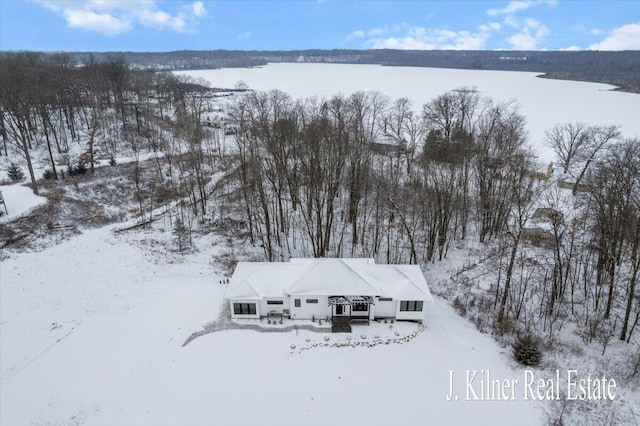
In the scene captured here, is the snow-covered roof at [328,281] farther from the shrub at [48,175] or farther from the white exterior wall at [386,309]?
the shrub at [48,175]

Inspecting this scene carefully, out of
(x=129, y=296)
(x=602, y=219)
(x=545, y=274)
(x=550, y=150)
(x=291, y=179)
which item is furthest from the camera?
(x=550, y=150)

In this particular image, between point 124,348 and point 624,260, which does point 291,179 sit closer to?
point 124,348

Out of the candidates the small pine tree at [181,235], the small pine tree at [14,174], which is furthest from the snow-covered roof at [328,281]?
the small pine tree at [14,174]

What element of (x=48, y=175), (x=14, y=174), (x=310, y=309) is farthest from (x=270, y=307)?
(x=14, y=174)

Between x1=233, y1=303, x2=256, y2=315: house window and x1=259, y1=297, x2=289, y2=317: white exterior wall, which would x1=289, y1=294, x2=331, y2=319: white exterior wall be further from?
x1=233, y1=303, x2=256, y2=315: house window

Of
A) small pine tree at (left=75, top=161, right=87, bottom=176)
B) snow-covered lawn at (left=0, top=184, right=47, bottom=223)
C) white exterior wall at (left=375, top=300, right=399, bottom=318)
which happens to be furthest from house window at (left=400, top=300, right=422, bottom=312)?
small pine tree at (left=75, top=161, right=87, bottom=176)

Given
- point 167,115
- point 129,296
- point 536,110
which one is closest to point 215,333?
point 129,296
